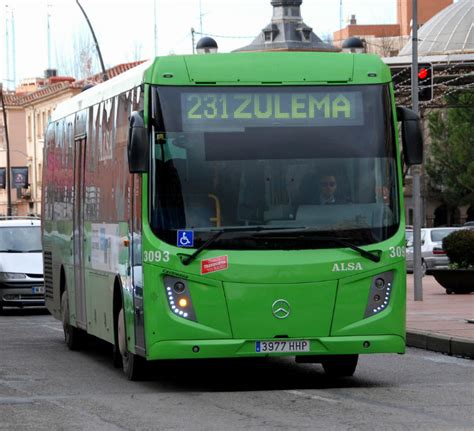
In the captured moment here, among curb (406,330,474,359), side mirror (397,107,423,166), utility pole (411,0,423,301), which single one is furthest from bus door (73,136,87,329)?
utility pole (411,0,423,301)

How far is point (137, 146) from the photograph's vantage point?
1409cm

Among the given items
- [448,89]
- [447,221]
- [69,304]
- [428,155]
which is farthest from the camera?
[447,221]

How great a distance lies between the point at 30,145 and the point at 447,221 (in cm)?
3313

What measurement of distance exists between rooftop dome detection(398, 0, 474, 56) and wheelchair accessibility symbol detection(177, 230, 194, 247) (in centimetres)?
6629

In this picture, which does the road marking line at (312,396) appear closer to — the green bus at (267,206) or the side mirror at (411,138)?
the green bus at (267,206)

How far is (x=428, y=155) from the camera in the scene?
298 feet

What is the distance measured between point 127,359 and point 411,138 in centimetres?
363

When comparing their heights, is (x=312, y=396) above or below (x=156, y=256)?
below

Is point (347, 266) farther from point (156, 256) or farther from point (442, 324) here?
point (442, 324)

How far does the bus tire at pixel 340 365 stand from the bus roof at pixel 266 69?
2.79m

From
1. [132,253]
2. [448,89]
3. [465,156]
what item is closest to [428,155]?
[465,156]

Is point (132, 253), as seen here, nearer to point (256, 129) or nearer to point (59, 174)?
point (256, 129)

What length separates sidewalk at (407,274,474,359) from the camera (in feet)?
Answer: 63.6

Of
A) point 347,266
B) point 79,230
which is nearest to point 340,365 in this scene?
point 347,266
